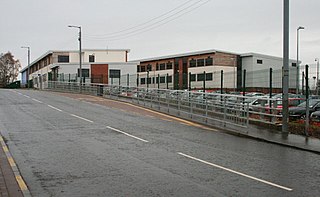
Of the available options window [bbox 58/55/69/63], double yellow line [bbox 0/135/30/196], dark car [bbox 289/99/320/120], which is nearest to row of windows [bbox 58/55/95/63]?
window [bbox 58/55/69/63]

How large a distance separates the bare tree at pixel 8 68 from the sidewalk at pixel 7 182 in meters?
105

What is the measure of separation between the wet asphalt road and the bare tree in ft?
332

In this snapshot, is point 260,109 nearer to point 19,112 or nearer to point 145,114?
point 145,114

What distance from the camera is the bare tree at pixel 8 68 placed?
110438 mm

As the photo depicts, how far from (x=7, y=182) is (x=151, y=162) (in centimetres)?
345

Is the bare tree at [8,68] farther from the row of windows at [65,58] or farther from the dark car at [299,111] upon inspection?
the dark car at [299,111]

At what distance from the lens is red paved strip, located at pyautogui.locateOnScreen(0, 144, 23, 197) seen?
6.88 meters

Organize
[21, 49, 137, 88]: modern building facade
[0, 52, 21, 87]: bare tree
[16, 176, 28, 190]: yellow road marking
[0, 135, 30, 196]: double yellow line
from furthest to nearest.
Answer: [0, 52, 21, 87]: bare tree < [21, 49, 137, 88]: modern building facade < [16, 176, 28, 190]: yellow road marking < [0, 135, 30, 196]: double yellow line

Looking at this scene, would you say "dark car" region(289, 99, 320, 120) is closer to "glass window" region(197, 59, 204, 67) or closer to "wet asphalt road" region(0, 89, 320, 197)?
"wet asphalt road" region(0, 89, 320, 197)

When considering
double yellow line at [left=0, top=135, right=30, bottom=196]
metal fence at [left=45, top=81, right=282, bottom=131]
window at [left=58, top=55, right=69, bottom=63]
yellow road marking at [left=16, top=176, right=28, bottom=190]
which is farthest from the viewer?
window at [left=58, top=55, right=69, bottom=63]

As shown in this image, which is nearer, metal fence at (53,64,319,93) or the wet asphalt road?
the wet asphalt road

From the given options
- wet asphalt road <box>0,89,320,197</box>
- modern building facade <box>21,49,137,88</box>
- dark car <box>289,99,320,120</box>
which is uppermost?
modern building facade <box>21,49,137,88</box>

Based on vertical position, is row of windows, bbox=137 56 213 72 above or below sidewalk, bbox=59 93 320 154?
above

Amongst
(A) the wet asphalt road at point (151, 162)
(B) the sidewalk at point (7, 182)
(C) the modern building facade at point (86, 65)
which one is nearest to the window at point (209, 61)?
(C) the modern building facade at point (86, 65)
